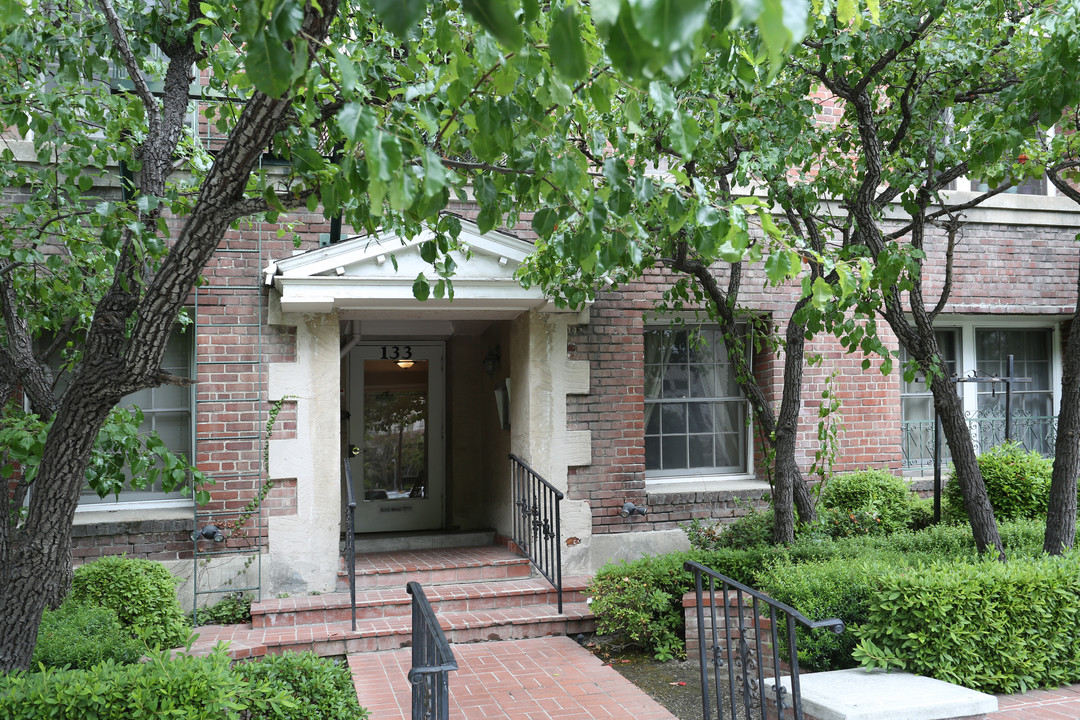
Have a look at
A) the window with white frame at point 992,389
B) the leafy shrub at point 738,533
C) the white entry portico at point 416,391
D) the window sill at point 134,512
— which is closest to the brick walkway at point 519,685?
the white entry portico at point 416,391

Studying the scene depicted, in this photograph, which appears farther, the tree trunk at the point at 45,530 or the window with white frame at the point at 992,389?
the window with white frame at the point at 992,389

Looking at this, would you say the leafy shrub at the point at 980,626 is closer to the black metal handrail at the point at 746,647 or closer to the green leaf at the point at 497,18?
the black metal handrail at the point at 746,647

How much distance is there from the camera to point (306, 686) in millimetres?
4023

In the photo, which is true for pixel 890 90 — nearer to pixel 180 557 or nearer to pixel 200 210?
pixel 200 210

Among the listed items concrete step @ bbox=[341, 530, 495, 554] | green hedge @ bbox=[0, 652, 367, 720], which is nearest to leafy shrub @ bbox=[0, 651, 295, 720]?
green hedge @ bbox=[0, 652, 367, 720]

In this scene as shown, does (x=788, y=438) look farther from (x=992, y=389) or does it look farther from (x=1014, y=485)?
(x=992, y=389)

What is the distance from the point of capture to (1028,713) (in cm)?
429

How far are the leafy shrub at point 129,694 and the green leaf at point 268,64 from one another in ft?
8.59

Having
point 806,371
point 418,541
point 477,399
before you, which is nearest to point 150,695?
point 418,541

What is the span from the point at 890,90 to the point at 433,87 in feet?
14.3

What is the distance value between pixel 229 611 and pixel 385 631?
143cm

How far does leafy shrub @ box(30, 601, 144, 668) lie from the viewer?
4387 mm

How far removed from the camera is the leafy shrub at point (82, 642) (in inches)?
173

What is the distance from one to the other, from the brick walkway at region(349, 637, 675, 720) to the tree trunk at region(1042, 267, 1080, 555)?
3033 millimetres
